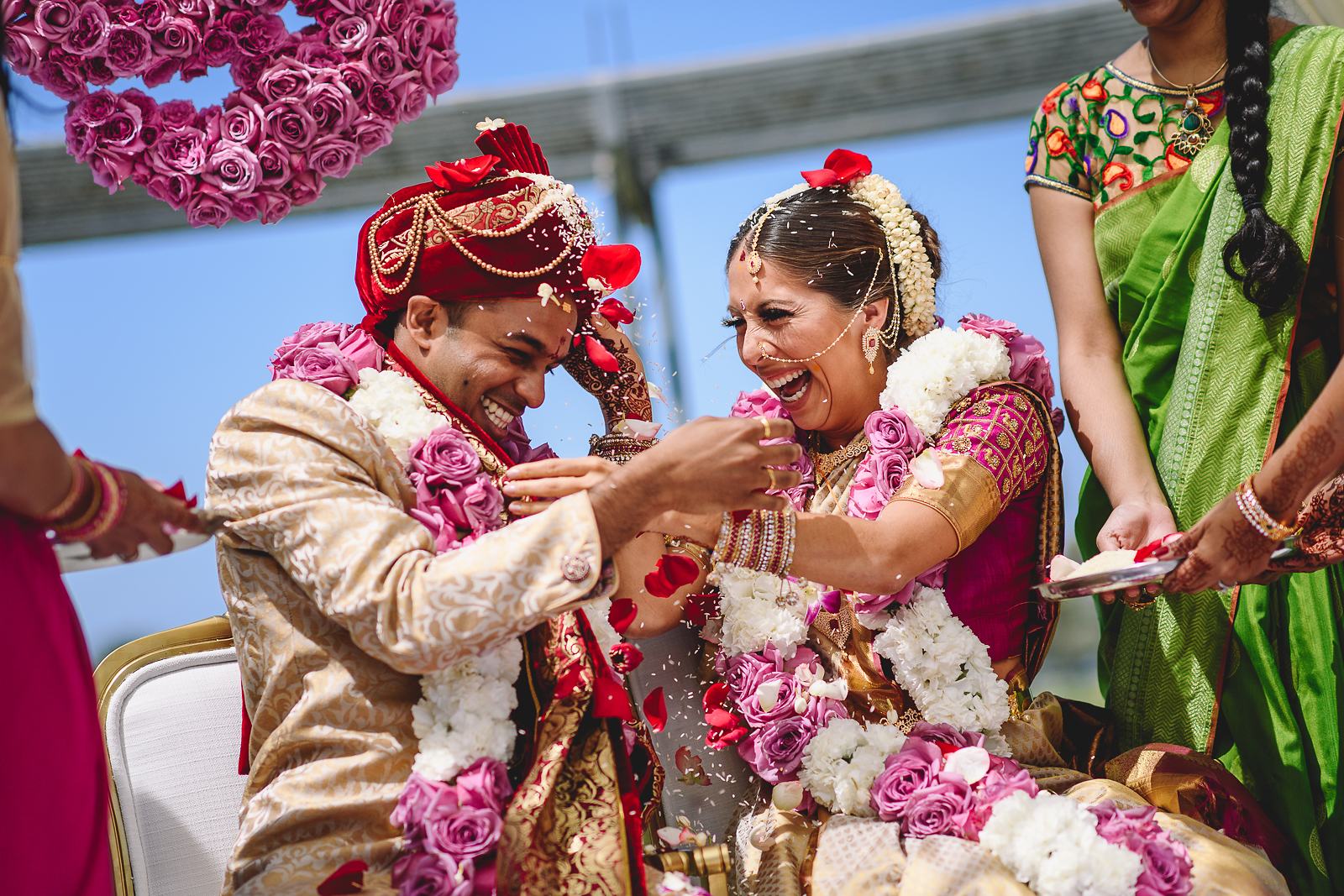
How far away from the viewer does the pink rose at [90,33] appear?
10.0ft

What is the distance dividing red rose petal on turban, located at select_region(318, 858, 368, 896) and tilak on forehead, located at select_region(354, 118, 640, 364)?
1.30 m

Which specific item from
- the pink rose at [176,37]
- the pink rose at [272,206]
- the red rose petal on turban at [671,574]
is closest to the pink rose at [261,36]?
the pink rose at [176,37]

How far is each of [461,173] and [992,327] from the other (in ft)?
4.78

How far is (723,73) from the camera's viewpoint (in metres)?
11.9

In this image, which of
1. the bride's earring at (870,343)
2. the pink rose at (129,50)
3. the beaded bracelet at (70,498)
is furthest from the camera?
the bride's earring at (870,343)

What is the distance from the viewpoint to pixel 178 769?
125 inches

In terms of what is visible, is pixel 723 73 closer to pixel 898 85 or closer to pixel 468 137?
pixel 898 85

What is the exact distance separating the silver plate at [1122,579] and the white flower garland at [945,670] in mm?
316

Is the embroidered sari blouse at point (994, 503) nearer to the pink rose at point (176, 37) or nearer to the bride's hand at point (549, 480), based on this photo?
the bride's hand at point (549, 480)

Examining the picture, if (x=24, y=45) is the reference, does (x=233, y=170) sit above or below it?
below

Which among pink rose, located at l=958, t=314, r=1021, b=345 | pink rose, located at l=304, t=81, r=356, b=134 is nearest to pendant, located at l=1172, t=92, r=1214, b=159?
pink rose, located at l=958, t=314, r=1021, b=345

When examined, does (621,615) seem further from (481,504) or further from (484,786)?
(484,786)

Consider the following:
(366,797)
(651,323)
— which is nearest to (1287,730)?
(651,323)

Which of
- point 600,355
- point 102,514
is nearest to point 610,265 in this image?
point 600,355
